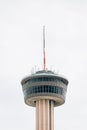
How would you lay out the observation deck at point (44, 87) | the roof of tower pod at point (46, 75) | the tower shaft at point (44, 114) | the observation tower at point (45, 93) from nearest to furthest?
the tower shaft at point (44, 114) < the observation tower at point (45, 93) < the observation deck at point (44, 87) < the roof of tower pod at point (46, 75)

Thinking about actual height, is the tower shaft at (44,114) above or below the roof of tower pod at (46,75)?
below

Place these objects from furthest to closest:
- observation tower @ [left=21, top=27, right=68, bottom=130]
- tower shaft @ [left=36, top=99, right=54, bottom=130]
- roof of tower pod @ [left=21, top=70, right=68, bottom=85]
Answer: roof of tower pod @ [left=21, top=70, right=68, bottom=85] < observation tower @ [left=21, top=27, right=68, bottom=130] < tower shaft @ [left=36, top=99, right=54, bottom=130]

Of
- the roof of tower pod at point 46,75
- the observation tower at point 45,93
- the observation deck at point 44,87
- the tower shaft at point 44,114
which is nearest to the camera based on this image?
the tower shaft at point 44,114

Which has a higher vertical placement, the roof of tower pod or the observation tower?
the roof of tower pod

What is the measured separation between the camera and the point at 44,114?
178125 millimetres

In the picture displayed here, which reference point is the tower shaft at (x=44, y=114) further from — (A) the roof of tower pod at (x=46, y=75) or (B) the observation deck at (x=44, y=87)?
(A) the roof of tower pod at (x=46, y=75)

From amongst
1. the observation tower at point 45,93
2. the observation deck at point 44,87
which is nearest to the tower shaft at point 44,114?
the observation tower at point 45,93

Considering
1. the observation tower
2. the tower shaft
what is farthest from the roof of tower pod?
the tower shaft

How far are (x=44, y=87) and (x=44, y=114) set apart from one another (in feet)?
49.1

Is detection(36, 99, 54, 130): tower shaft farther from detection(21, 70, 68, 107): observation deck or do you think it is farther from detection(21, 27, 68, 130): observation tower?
detection(21, 70, 68, 107): observation deck

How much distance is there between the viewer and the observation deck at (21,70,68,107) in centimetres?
18150

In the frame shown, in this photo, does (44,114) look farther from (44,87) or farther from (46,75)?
(46,75)

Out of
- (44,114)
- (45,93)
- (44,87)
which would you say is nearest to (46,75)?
(44,87)

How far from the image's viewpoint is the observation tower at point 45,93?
7042 inches
